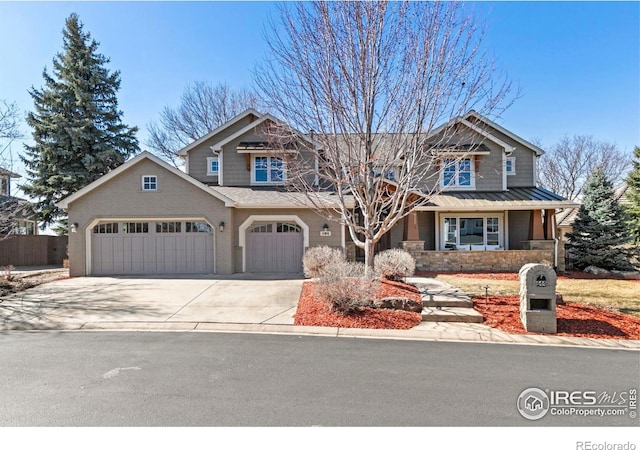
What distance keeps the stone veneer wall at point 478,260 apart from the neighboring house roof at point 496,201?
2.05m

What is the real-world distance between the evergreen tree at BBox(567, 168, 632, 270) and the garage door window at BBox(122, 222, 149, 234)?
19549mm

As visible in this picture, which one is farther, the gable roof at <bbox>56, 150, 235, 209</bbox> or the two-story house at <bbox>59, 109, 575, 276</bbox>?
the two-story house at <bbox>59, 109, 575, 276</bbox>

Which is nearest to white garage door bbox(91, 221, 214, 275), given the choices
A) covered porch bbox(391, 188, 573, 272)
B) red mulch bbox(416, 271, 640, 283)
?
covered porch bbox(391, 188, 573, 272)

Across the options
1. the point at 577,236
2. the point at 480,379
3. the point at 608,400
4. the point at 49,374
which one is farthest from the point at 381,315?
the point at 577,236

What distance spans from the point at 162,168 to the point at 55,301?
6341mm

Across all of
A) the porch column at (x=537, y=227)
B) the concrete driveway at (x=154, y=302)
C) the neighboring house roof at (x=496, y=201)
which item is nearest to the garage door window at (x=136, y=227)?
the concrete driveway at (x=154, y=302)

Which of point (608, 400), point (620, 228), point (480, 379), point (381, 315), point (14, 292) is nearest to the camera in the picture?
point (608, 400)

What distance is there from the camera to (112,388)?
456cm

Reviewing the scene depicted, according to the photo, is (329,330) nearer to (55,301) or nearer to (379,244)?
(55,301)

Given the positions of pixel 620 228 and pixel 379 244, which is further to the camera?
pixel 379 244

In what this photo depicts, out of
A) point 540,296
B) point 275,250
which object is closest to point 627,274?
point 540,296

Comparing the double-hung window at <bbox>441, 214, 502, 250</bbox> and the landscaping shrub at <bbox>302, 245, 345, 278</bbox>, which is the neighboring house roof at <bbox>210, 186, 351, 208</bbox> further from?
the double-hung window at <bbox>441, 214, 502, 250</bbox>

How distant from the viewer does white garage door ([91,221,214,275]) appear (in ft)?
47.5

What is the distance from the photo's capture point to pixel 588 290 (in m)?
11.6
